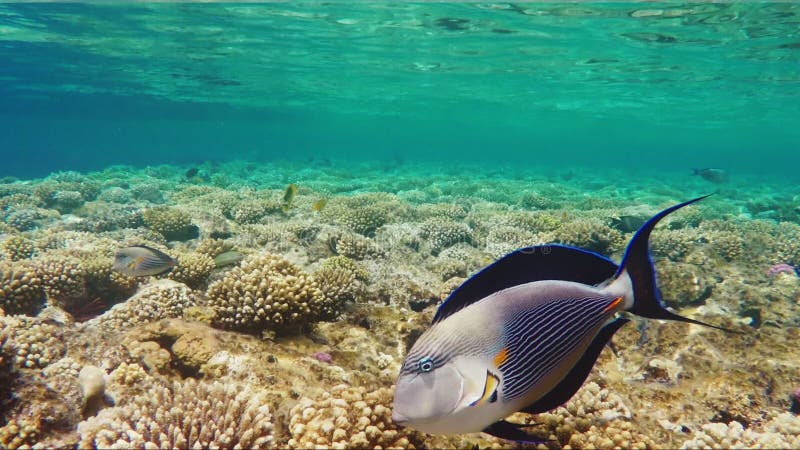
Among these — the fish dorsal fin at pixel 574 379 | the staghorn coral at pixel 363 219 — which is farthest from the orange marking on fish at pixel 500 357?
the staghorn coral at pixel 363 219

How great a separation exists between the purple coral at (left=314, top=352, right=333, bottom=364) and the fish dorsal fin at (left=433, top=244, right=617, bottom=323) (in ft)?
7.13

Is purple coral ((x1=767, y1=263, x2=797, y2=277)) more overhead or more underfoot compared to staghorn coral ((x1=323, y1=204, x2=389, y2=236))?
more underfoot

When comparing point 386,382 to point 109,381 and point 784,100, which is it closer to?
point 109,381

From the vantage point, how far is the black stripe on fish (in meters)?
1.63

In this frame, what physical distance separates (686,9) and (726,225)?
12.2m

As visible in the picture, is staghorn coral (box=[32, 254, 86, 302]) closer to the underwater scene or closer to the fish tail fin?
the underwater scene

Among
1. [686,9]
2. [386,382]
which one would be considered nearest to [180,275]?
[386,382]

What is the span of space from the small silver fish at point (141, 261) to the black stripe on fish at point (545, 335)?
4969mm

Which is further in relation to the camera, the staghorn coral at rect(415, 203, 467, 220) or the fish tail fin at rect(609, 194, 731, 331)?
the staghorn coral at rect(415, 203, 467, 220)

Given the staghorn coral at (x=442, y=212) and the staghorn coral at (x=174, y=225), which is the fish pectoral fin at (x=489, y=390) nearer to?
the staghorn coral at (x=174, y=225)

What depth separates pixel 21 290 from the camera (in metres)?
5.63

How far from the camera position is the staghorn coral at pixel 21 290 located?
556 cm

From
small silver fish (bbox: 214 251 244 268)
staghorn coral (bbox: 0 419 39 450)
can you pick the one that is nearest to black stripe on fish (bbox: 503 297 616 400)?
staghorn coral (bbox: 0 419 39 450)

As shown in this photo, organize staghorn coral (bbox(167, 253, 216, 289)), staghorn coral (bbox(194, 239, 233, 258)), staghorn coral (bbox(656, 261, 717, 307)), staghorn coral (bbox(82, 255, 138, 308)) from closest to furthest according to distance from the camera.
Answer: staghorn coral (bbox(656, 261, 717, 307))
staghorn coral (bbox(82, 255, 138, 308))
staghorn coral (bbox(167, 253, 216, 289))
staghorn coral (bbox(194, 239, 233, 258))
